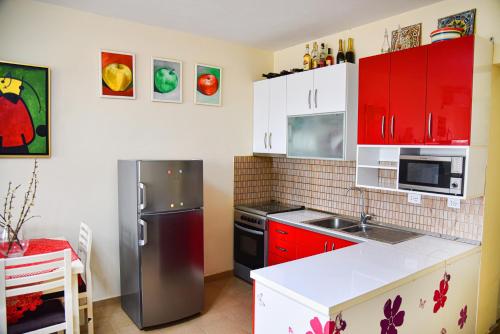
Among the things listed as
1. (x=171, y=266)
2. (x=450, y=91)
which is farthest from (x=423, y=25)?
(x=171, y=266)

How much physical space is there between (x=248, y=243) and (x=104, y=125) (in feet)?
6.38

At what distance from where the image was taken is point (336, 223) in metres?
3.46

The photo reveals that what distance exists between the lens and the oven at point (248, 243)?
3664 mm

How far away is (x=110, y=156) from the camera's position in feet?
10.6

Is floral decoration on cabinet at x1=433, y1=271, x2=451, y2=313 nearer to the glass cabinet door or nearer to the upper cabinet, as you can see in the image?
the upper cabinet

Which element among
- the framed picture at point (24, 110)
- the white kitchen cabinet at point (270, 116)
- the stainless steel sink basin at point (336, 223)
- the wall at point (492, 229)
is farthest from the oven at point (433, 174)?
the framed picture at point (24, 110)

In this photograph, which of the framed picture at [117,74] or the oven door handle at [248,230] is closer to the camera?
the framed picture at [117,74]

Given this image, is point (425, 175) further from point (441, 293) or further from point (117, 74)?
point (117, 74)

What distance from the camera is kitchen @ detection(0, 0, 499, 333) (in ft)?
8.29

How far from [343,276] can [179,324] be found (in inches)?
72.7

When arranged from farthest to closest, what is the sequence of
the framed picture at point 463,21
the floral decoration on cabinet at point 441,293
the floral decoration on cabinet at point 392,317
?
the framed picture at point 463,21 → the floral decoration on cabinet at point 441,293 → the floral decoration on cabinet at point 392,317

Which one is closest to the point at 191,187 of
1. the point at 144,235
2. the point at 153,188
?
the point at 153,188

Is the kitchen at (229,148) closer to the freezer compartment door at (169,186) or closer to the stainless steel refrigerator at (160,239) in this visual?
the stainless steel refrigerator at (160,239)

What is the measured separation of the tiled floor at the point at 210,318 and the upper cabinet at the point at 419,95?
1.93 metres
